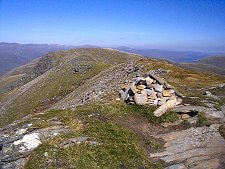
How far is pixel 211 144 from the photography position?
20234mm

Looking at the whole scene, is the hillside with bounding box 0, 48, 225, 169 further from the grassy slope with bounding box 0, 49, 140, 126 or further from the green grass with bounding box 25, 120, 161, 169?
the grassy slope with bounding box 0, 49, 140, 126

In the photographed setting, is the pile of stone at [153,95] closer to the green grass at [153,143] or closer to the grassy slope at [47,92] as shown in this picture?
the green grass at [153,143]

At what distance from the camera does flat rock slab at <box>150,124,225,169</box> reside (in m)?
18.1

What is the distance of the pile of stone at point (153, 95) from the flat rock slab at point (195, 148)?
3685 millimetres

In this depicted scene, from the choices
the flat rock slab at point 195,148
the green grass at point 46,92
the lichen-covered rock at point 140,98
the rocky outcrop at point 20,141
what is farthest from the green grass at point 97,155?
the green grass at point 46,92

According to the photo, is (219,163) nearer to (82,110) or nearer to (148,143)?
(148,143)

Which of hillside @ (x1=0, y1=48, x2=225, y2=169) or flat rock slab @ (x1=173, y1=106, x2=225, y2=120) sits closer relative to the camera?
hillside @ (x1=0, y1=48, x2=225, y2=169)

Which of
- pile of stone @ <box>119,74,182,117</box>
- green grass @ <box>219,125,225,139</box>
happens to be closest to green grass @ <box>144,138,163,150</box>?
pile of stone @ <box>119,74,182,117</box>

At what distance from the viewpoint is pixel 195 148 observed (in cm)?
1980

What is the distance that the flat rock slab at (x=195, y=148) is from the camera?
712 inches

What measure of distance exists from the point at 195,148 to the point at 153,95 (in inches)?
332

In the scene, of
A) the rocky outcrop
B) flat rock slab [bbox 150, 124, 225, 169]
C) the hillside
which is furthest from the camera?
flat rock slab [bbox 150, 124, 225, 169]

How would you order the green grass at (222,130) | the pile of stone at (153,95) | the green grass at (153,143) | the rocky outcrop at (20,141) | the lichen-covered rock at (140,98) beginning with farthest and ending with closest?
the lichen-covered rock at (140,98) → the pile of stone at (153,95) → the green grass at (222,130) → the green grass at (153,143) → the rocky outcrop at (20,141)

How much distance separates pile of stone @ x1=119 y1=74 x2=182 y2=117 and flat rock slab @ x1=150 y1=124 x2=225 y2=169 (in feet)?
12.1
